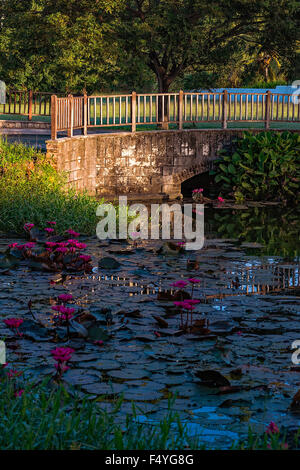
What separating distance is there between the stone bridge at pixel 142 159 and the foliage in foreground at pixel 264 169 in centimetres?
69

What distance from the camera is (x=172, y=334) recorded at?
7516mm

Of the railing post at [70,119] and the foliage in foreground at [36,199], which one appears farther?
the railing post at [70,119]

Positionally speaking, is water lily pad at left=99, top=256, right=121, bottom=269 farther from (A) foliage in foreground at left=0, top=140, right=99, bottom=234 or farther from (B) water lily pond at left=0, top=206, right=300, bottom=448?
(A) foliage in foreground at left=0, top=140, right=99, bottom=234

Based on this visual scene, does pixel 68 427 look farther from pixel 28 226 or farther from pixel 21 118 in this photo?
pixel 21 118

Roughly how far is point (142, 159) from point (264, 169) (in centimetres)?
308

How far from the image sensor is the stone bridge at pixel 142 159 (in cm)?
1842

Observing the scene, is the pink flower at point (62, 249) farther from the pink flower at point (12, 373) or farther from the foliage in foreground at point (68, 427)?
the foliage in foreground at point (68, 427)

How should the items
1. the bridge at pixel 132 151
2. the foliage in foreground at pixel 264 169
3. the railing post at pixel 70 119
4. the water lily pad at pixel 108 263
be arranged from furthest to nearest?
the foliage in foreground at pixel 264 169
the bridge at pixel 132 151
the railing post at pixel 70 119
the water lily pad at pixel 108 263

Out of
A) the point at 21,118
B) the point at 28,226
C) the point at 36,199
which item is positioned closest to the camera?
the point at 28,226

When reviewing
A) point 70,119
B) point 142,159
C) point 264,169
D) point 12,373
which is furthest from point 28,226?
point 264,169

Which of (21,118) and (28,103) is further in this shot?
(21,118)

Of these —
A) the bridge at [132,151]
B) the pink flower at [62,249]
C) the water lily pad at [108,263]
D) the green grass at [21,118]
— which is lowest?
the water lily pad at [108,263]

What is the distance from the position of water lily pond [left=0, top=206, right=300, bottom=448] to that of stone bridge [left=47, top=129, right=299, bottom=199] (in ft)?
21.6

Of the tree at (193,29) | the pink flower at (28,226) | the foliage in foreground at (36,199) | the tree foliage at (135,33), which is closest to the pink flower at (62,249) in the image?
the pink flower at (28,226)
